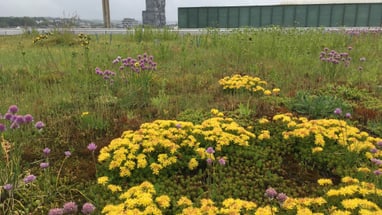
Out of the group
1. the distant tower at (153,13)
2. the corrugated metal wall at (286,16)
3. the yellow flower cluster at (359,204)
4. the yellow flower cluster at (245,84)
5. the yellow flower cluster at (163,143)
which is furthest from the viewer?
the distant tower at (153,13)

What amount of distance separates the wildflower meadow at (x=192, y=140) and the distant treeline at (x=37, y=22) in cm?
480

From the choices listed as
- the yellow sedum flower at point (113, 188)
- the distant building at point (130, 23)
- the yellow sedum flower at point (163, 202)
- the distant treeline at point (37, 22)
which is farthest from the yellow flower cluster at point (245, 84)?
the distant building at point (130, 23)

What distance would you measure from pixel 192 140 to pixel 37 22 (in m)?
15.8

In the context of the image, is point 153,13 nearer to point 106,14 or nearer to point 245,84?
point 106,14

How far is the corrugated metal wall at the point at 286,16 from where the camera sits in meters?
20.7

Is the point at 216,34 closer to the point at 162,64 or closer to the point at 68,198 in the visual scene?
the point at 162,64

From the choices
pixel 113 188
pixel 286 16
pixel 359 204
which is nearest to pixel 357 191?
pixel 359 204

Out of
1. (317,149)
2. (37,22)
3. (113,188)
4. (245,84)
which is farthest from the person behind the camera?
(37,22)

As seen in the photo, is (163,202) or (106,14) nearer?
(163,202)

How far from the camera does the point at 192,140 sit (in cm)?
355

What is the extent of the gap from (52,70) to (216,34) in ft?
17.2

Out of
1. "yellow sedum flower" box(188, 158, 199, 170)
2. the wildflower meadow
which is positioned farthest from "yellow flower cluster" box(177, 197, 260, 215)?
"yellow sedum flower" box(188, 158, 199, 170)

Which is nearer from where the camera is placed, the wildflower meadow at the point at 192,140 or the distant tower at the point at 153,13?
the wildflower meadow at the point at 192,140

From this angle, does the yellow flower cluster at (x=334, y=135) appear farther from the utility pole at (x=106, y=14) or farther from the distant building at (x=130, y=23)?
the utility pole at (x=106, y=14)
